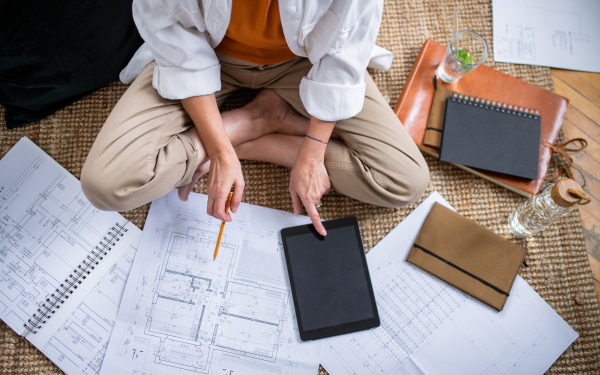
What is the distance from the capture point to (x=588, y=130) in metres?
1.06

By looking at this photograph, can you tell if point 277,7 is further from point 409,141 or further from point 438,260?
point 438,260

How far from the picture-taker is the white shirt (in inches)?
25.3

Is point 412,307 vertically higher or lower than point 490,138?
lower

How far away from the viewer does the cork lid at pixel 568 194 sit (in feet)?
2.61

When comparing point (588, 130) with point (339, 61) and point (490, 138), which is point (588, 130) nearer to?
point (490, 138)

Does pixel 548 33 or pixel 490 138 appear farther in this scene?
pixel 548 33

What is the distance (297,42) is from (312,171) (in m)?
0.26

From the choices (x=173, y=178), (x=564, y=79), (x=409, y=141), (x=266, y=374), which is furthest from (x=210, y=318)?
(x=564, y=79)

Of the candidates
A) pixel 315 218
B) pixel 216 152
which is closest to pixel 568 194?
pixel 315 218

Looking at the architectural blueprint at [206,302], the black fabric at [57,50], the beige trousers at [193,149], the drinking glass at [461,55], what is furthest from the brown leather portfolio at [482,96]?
the black fabric at [57,50]

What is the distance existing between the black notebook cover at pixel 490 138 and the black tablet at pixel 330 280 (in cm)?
31

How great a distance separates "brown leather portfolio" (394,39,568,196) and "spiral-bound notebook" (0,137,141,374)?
720 mm

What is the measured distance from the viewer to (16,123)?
3.19 ft

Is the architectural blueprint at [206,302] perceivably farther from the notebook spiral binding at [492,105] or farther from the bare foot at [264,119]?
the notebook spiral binding at [492,105]
